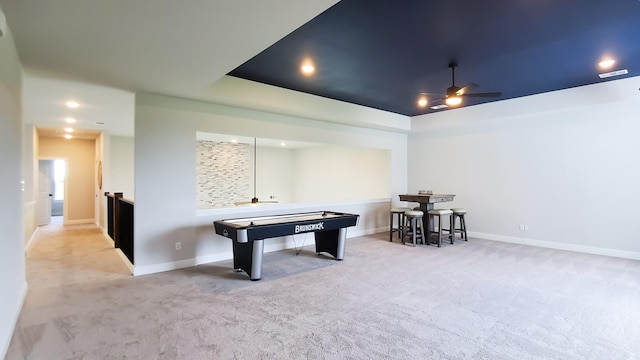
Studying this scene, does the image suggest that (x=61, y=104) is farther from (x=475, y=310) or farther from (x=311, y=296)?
(x=475, y=310)

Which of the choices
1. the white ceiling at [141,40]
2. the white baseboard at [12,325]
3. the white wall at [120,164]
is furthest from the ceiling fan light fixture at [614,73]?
the white wall at [120,164]

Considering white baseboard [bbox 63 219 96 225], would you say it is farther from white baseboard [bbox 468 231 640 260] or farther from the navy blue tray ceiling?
white baseboard [bbox 468 231 640 260]

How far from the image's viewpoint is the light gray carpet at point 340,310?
98.7 inches

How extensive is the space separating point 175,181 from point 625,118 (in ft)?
23.6

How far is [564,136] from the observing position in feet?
19.4

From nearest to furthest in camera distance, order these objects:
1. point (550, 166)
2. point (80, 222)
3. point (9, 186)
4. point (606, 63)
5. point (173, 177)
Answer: point (9, 186) < point (606, 63) < point (173, 177) < point (550, 166) < point (80, 222)

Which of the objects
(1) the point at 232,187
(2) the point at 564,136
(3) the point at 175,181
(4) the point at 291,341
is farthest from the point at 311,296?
(1) the point at 232,187

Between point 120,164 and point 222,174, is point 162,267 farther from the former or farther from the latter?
point 120,164

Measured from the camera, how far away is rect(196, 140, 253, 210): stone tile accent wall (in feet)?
29.6

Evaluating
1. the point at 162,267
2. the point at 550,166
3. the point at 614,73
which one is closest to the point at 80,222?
the point at 162,267

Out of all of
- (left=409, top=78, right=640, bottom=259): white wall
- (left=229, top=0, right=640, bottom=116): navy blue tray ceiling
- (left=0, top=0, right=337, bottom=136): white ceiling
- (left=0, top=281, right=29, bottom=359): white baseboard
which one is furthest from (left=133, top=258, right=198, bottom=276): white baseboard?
(left=409, top=78, right=640, bottom=259): white wall

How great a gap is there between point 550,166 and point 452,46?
12.9ft

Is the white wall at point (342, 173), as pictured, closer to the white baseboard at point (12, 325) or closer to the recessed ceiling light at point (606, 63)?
the recessed ceiling light at point (606, 63)

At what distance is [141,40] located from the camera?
2.74m
